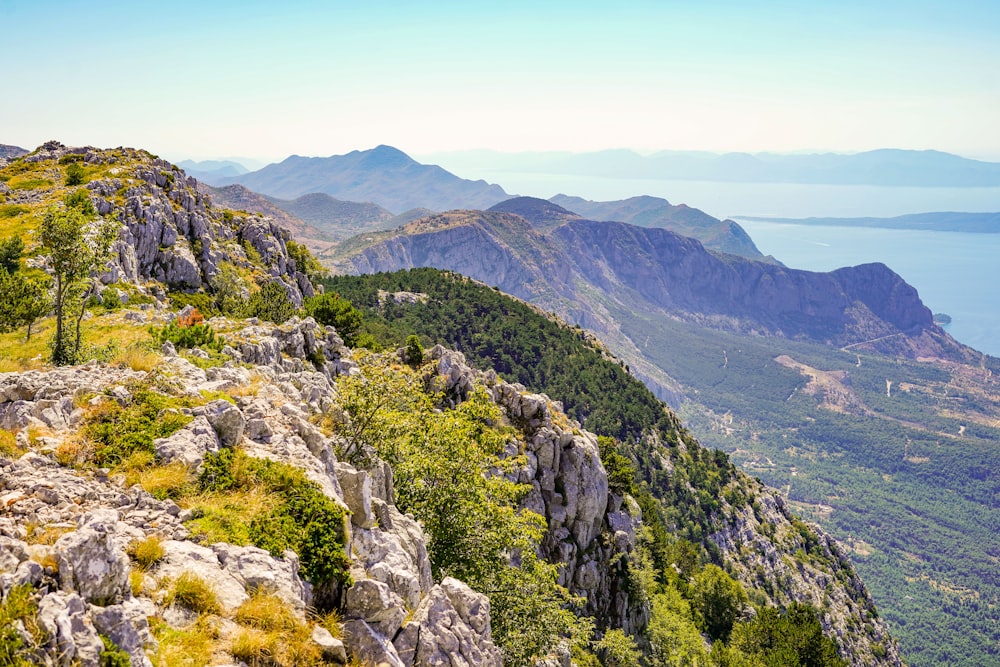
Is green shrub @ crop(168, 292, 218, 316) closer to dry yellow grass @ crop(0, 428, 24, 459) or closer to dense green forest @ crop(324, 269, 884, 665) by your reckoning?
dense green forest @ crop(324, 269, 884, 665)

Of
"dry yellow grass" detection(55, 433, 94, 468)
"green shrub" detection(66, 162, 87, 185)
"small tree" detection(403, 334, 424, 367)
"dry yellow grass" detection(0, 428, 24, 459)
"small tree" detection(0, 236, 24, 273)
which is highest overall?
"green shrub" detection(66, 162, 87, 185)

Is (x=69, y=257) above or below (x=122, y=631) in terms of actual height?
above

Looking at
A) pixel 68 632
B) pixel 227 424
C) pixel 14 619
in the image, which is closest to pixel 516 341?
pixel 227 424

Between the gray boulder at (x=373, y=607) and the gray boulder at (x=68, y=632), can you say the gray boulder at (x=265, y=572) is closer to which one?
the gray boulder at (x=373, y=607)

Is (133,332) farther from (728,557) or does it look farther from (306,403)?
(728,557)

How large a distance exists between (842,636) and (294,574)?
101673 mm

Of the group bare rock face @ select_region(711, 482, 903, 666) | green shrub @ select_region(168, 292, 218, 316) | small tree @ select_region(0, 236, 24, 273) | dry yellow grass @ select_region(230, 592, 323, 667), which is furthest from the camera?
bare rock face @ select_region(711, 482, 903, 666)

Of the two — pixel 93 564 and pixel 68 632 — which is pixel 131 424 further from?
pixel 68 632

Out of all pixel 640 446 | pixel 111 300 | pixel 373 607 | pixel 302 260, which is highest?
pixel 302 260

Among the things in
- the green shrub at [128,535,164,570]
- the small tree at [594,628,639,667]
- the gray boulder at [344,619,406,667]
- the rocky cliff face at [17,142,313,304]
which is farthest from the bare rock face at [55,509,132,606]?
the rocky cliff face at [17,142,313,304]

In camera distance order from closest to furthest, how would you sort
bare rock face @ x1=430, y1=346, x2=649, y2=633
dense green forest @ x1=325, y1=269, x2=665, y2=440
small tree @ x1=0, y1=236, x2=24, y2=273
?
small tree @ x1=0, y1=236, x2=24, y2=273 → bare rock face @ x1=430, y1=346, x2=649, y2=633 → dense green forest @ x1=325, y1=269, x2=665, y2=440

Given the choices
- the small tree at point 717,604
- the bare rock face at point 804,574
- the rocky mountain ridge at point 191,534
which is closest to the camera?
the rocky mountain ridge at point 191,534

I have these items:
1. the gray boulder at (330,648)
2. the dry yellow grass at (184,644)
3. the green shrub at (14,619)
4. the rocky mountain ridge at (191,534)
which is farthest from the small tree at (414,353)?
the green shrub at (14,619)

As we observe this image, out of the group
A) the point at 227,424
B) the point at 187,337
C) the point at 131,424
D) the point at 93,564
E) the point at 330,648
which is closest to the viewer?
the point at 93,564
